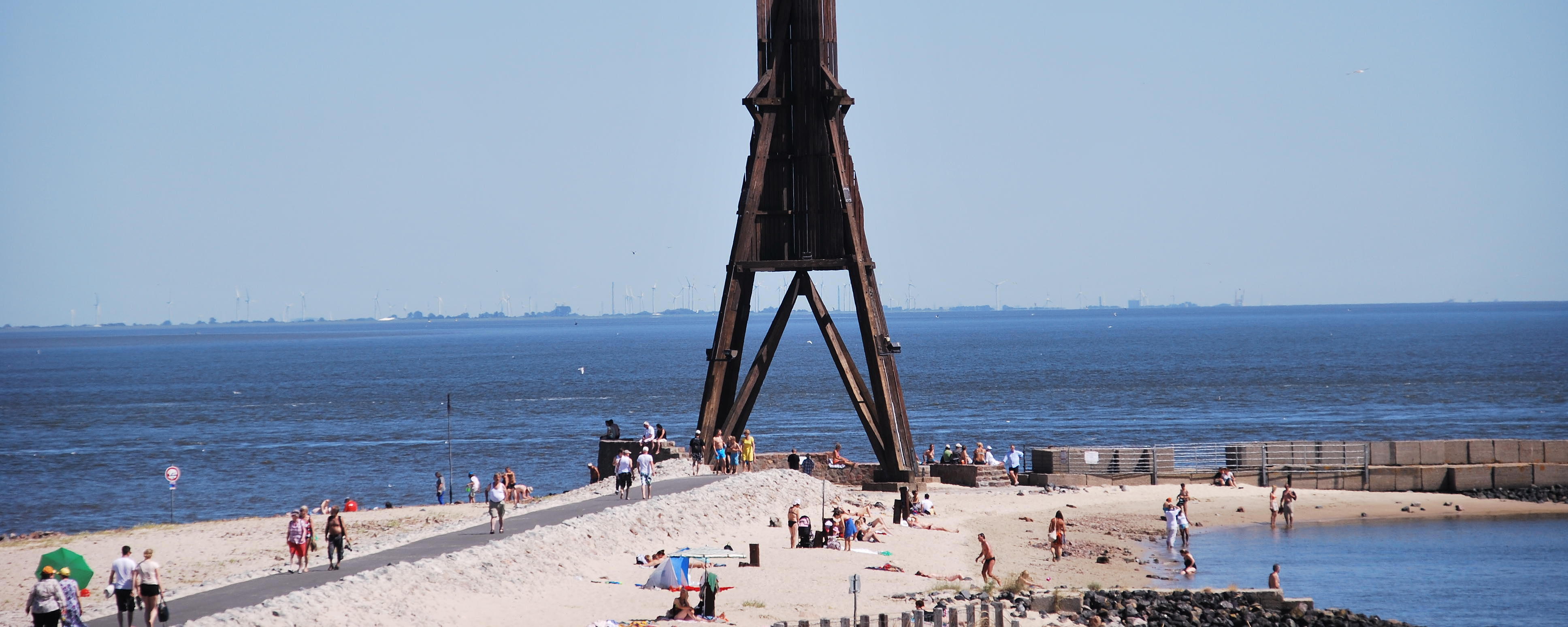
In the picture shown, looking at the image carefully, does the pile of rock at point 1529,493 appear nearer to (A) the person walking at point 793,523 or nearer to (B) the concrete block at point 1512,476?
(B) the concrete block at point 1512,476

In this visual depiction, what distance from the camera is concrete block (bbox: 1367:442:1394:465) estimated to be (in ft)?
130

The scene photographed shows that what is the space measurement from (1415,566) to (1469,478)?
11291 mm

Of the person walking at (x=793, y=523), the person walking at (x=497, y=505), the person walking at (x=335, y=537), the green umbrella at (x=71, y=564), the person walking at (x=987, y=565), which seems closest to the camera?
the green umbrella at (x=71, y=564)

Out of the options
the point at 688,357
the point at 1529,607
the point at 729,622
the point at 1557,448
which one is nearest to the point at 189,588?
the point at 729,622

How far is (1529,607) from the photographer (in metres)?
26.2

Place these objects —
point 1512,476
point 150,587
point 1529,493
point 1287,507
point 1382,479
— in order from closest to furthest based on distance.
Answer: point 150,587
point 1287,507
point 1529,493
point 1382,479
point 1512,476

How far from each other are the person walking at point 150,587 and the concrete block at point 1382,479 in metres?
31.7

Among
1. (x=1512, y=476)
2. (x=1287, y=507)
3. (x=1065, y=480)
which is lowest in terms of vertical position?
(x=1287, y=507)

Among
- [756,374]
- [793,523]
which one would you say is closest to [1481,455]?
[756,374]

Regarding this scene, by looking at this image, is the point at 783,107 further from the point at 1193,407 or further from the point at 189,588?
the point at 1193,407

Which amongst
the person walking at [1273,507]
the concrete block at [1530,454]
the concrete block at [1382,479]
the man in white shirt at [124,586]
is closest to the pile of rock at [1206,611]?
the person walking at [1273,507]

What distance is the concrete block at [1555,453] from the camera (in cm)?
4034

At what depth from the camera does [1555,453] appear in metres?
40.5

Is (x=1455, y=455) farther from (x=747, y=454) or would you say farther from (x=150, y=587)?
(x=150, y=587)
